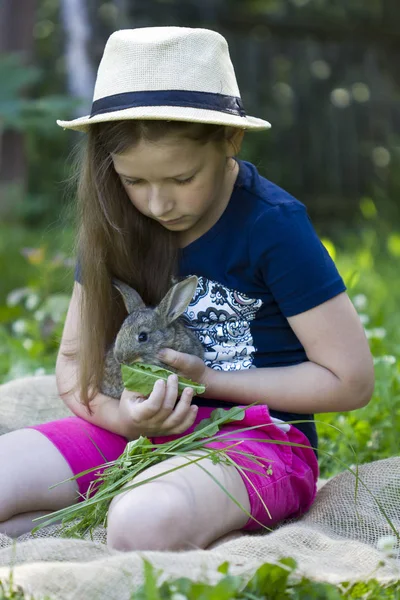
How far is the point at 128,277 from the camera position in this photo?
2906 millimetres

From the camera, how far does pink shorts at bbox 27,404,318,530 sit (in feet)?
8.19

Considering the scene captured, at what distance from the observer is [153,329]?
2684 mm

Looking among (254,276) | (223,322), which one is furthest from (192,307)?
(254,276)

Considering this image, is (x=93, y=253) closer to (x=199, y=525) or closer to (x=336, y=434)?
(x=199, y=525)

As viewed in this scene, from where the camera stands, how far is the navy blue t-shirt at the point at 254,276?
8.66 ft

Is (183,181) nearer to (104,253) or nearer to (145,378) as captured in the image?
(104,253)

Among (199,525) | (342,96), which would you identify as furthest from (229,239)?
(342,96)

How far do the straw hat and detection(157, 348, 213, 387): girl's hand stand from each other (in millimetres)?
676

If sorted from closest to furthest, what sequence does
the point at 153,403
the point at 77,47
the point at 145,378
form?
the point at 153,403 < the point at 145,378 < the point at 77,47

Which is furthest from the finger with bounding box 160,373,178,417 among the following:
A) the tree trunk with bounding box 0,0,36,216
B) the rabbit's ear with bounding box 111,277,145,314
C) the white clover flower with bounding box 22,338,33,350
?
the tree trunk with bounding box 0,0,36,216

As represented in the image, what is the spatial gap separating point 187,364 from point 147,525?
523 mm

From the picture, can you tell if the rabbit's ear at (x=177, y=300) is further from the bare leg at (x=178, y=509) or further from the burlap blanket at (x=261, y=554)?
the burlap blanket at (x=261, y=554)

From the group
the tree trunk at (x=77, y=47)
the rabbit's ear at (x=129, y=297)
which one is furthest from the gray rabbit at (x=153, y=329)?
the tree trunk at (x=77, y=47)

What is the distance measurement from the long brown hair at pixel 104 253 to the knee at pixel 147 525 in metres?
0.65
